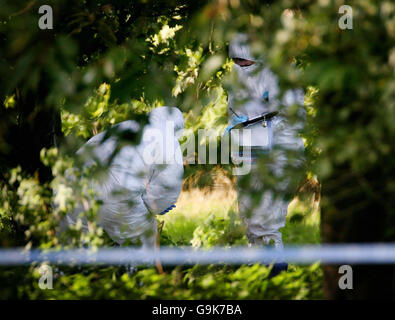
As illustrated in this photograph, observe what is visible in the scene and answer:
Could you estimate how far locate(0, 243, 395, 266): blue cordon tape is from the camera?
184 cm

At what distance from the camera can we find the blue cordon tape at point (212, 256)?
1843mm

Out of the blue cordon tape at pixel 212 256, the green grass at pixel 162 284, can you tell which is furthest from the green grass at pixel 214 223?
the green grass at pixel 162 284

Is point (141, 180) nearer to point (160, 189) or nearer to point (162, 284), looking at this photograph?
point (160, 189)

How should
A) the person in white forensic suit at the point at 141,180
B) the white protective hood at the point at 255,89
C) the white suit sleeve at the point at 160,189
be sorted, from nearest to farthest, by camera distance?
the white protective hood at the point at 255,89, the person in white forensic suit at the point at 141,180, the white suit sleeve at the point at 160,189

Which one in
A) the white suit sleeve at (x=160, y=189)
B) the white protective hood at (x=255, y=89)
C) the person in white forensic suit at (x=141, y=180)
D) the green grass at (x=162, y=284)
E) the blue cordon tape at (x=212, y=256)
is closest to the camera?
the white protective hood at (x=255, y=89)

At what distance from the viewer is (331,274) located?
79.4 inches

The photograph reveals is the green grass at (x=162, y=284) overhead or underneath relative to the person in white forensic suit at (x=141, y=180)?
underneath

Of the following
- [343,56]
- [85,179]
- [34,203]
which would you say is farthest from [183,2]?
[343,56]

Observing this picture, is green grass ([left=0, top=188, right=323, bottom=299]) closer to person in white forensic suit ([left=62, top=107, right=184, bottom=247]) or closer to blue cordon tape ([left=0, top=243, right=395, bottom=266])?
blue cordon tape ([left=0, top=243, right=395, bottom=266])

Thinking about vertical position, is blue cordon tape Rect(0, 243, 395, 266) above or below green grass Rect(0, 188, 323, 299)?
above

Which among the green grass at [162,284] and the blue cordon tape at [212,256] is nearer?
the blue cordon tape at [212,256]

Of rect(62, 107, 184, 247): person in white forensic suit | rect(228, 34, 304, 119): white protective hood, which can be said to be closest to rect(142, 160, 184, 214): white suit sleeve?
rect(62, 107, 184, 247): person in white forensic suit

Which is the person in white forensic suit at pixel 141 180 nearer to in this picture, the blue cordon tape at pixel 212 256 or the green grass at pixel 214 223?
the blue cordon tape at pixel 212 256

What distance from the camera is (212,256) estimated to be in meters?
2.87
